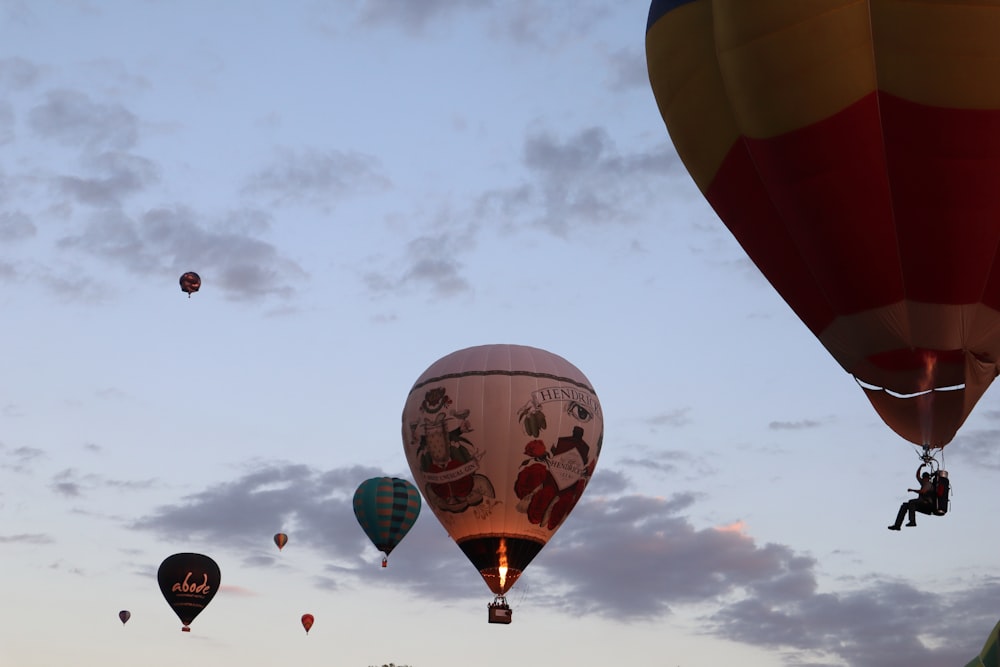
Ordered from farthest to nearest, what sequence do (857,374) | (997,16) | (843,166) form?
(857,374)
(843,166)
(997,16)

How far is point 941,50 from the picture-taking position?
1783 cm

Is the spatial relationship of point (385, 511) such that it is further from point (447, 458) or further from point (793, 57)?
point (793, 57)

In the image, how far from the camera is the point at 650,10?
70.3 ft

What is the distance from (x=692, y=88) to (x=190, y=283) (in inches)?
1105

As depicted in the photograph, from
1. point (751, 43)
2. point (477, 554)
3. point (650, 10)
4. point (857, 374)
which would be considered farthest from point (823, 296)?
point (477, 554)

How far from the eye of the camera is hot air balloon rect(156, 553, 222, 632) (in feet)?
148

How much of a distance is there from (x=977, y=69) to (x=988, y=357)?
3.84 meters

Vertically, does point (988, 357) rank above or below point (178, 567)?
below

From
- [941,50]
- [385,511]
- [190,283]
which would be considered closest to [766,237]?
[941,50]

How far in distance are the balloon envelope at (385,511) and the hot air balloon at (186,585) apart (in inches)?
220

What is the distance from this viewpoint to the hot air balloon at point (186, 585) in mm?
45031

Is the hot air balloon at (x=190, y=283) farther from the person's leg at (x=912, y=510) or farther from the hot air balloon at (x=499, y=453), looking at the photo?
the person's leg at (x=912, y=510)

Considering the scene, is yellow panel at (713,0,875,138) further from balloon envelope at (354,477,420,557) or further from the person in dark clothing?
balloon envelope at (354,477,420,557)

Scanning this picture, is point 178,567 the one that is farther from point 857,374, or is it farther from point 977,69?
point 977,69
